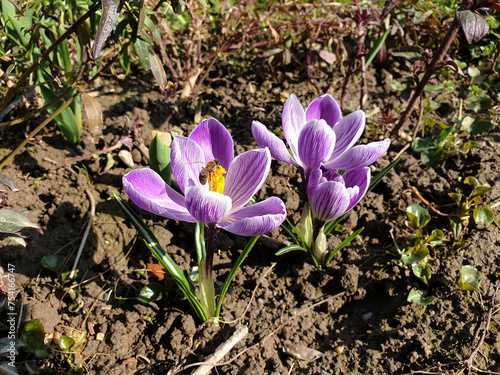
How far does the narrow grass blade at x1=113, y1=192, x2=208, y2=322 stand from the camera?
148cm

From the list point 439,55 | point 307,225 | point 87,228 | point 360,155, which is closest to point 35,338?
point 87,228

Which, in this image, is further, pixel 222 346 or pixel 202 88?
pixel 202 88

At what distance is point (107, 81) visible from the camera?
2510 mm

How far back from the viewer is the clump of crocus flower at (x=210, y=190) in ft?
3.95

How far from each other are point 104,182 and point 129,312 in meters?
0.69

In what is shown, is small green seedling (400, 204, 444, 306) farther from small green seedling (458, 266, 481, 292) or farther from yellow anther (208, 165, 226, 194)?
yellow anther (208, 165, 226, 194)

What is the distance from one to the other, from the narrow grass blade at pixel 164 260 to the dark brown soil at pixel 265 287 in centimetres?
10

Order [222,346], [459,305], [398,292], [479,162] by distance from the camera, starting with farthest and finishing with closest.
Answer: [479,162] < [398,292] < [459,305] < [222,346]

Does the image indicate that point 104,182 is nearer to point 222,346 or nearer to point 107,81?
point 107,81

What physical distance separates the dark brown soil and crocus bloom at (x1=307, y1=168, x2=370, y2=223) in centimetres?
36

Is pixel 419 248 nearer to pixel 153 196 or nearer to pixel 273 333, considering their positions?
pixel 273 333

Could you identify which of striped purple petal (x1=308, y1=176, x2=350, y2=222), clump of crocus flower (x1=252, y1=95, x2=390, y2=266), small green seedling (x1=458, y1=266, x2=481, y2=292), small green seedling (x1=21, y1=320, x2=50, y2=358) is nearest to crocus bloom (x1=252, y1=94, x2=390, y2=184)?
clump of crocus flower (x1=252, y1=95, x2=390, y2=266)

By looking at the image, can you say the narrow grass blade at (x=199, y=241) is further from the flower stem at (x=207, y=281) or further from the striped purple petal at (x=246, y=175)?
the striped purple petal at (x=246, y=175)

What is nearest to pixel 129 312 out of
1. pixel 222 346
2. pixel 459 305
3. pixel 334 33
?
pixel 222 346
